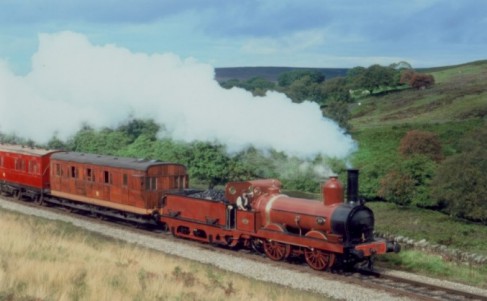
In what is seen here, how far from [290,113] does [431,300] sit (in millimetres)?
10029

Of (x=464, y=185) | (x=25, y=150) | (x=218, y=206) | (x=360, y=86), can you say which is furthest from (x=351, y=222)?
(x=360, y=86)

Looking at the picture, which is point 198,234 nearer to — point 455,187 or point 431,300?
point 431,300

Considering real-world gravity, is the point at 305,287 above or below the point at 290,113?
below

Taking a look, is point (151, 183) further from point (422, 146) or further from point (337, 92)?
point (337, 92)

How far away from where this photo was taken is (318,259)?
1956 centimetres

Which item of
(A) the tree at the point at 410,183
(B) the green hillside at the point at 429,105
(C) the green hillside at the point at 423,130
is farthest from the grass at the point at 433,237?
(B) the green hillside at the point at 429,105

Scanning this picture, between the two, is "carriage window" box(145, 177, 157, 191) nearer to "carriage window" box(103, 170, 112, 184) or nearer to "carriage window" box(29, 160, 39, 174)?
"carriage window" box(103, 170, 112, 184)

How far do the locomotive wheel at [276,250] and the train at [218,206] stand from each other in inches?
1.3

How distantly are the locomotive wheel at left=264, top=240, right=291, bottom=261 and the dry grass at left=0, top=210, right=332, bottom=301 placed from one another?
2908mm

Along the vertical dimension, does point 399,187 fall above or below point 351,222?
below

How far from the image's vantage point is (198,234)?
2420 cm

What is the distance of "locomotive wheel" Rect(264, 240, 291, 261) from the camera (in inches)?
804

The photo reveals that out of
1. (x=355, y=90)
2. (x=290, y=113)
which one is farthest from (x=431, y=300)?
(x=355, y=90)

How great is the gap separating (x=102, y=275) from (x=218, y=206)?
843cm
